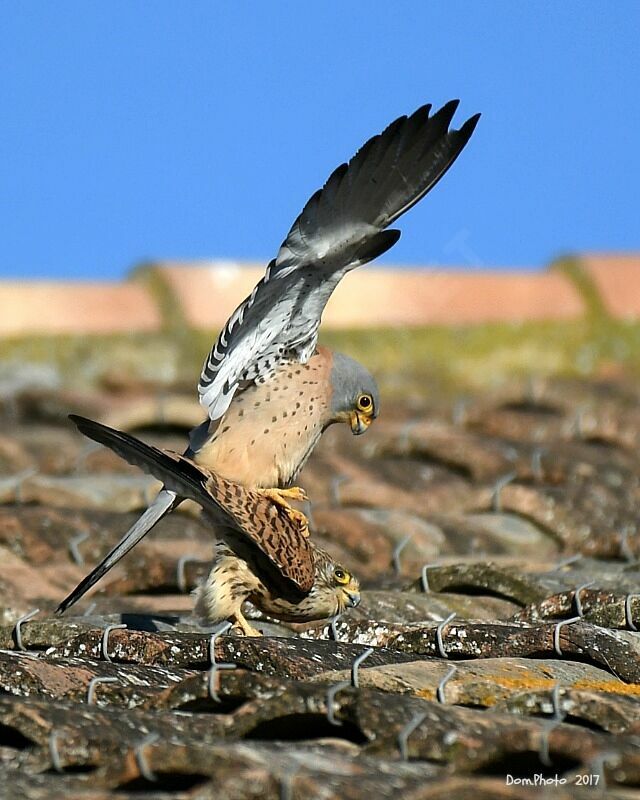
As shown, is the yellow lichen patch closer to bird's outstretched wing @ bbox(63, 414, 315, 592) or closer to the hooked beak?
bird's outstretched wing @ bbox(63, 414, 315, 592)

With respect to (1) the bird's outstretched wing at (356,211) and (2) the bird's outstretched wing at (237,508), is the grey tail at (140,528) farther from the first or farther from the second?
(1) the bird's outstretched wing at (356,211)

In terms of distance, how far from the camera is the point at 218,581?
4719mm

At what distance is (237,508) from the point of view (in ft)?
15.6

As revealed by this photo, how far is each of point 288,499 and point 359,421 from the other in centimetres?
37

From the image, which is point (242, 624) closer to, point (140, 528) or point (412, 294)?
point (140, 528)

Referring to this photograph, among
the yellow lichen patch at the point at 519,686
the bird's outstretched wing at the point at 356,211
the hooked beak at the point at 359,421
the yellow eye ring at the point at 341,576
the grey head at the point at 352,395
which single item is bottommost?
the yellow lichen patch at the point at 519,686

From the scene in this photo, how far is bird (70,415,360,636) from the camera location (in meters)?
4.66

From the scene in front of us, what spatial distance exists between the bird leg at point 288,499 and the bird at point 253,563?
0.02m

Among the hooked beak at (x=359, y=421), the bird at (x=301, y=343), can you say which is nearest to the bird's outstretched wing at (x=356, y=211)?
the bird at (x=301, y=343)

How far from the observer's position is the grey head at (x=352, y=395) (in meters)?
5.39

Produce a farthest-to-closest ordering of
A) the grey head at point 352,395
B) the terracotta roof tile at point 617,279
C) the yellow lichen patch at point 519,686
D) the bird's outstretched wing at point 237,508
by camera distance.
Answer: the terracotta roof tile at point 617,279 → the grey head at point 352,395 → the bird's outstretched wing at point 237,508 → the yellow lichen patch at point 519,686

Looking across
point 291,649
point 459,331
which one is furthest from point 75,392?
point 291,649

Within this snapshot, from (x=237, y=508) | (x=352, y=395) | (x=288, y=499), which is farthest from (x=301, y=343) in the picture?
(x=237, y=508)

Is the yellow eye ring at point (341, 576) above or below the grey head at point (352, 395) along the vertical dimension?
below
